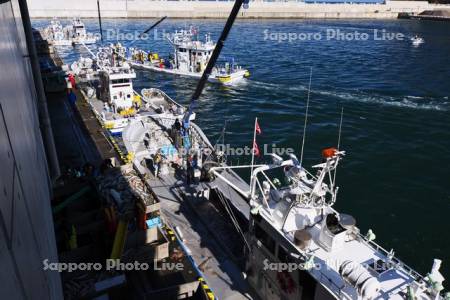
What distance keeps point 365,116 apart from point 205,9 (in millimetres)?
117127

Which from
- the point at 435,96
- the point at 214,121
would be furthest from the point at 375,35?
the point at 214,121

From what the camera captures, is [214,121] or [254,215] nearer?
[254,215]

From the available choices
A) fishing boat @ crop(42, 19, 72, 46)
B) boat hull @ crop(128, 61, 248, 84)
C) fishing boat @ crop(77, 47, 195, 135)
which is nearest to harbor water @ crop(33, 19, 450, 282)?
boat hull @ crop(128, 61, 248, 84)

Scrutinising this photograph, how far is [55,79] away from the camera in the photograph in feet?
132

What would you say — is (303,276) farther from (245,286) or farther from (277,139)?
(277,139)

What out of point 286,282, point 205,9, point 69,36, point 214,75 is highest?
point 205,9

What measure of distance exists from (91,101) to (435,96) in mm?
43060

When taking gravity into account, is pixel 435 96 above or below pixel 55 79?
below

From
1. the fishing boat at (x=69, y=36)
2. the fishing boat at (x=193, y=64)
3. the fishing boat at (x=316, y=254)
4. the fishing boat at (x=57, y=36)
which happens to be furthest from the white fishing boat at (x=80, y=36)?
the fishing boat at (x=316, y=254)

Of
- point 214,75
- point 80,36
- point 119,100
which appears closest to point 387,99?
point 214,75

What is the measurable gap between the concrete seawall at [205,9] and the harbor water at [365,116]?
172 feet

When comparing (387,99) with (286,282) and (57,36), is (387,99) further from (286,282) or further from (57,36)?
(57,36)

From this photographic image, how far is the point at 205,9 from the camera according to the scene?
140000 millimetres

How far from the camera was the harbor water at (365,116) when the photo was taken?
2225 centimetres
